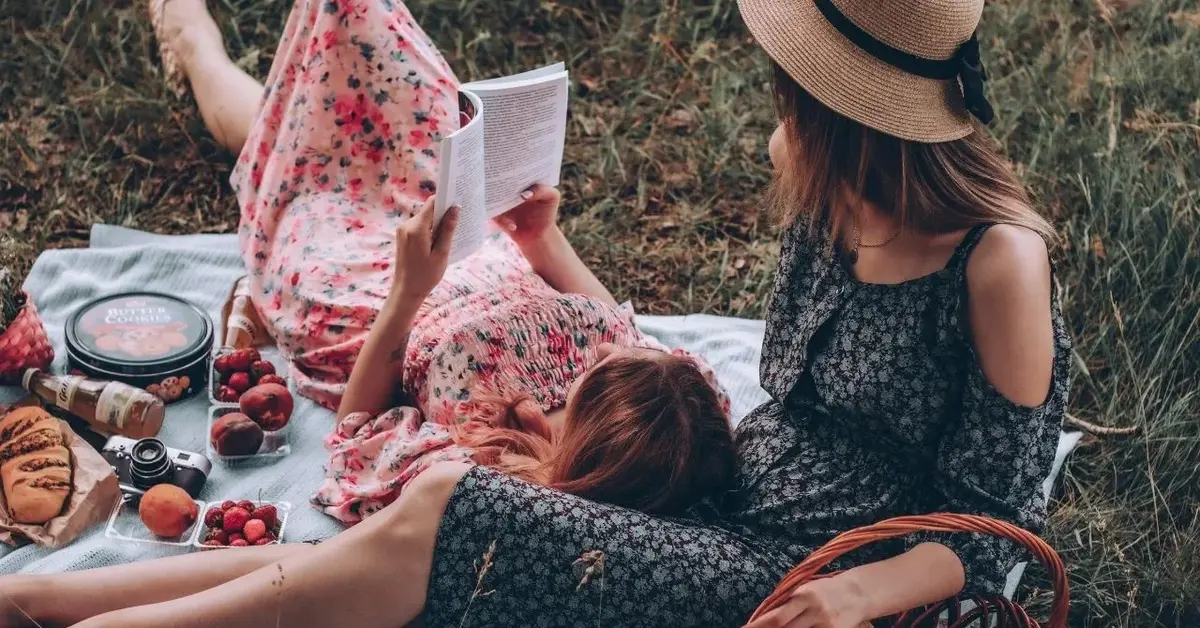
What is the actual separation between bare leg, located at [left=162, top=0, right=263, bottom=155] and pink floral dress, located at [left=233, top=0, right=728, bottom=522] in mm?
531

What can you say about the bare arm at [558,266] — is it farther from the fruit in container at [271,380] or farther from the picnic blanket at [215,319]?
the fruit in container at [271,380]

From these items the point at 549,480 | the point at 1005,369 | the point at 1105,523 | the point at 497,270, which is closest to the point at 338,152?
the point at 497,270

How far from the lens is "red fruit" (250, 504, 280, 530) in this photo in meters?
2.87

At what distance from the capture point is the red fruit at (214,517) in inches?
112

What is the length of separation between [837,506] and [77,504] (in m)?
1.77

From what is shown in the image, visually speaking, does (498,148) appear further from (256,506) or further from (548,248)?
(256,506)

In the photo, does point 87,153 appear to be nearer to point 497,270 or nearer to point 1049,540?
point 497,270

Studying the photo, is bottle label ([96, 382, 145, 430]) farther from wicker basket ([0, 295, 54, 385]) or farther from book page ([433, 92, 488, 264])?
book page ([433, 92, 488, 264])

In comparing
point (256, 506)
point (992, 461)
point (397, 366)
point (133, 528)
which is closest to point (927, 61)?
point (992, 461)

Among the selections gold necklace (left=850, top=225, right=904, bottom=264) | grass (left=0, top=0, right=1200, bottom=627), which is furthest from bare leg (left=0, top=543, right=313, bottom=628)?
grass (left=0, top=0, right=1200, bottom=627)

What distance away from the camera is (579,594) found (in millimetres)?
2264

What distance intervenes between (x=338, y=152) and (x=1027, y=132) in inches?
103

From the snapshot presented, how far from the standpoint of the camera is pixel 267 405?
318cm

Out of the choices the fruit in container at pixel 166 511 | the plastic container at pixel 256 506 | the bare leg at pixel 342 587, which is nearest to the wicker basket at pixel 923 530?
the bare leg at pixel 342 587
